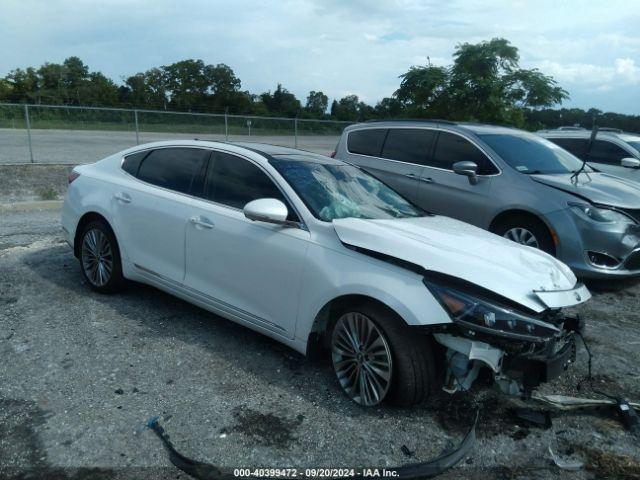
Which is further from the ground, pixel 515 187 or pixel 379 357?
pixel 515 187

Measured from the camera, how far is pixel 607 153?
35.5 feet

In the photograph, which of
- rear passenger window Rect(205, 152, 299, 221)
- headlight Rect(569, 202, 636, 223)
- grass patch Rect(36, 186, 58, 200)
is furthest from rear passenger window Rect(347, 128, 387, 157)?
grass patch Rect(36, 186, 58, 200)

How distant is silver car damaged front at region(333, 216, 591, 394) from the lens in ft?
10.1

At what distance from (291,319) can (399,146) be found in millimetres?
4653

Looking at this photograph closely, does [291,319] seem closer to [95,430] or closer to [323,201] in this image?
[323,201]

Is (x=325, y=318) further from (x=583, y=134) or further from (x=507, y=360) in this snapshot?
(x=583, y=134)

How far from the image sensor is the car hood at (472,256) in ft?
10.6

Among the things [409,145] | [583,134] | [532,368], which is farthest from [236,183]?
[583,134]

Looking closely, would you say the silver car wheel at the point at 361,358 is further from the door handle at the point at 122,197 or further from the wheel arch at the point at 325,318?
the door handle at the point at 122,197

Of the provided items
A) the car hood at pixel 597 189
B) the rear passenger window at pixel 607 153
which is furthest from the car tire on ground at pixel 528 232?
the rear passenger window at pixel 607 153

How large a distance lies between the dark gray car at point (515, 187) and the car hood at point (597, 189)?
0.04 feet

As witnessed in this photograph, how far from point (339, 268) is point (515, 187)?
12.2 feet

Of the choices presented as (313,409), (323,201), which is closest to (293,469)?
(313,409)

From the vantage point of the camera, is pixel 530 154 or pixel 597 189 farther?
pixel 530 154
